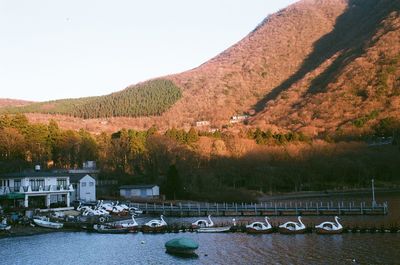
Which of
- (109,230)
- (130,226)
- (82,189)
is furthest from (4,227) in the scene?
(82,189)

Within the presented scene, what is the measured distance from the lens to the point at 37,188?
2254 inches

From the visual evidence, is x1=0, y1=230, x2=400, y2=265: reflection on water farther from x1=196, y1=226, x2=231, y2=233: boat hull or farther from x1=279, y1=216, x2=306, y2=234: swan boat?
x1=196, y1=226, x2=231, y2=233: boat hull

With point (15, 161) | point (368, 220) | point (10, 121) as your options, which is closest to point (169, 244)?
point (368, 220)

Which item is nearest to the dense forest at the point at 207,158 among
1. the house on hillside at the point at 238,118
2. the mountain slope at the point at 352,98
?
the mountain slope at the point at 352,98

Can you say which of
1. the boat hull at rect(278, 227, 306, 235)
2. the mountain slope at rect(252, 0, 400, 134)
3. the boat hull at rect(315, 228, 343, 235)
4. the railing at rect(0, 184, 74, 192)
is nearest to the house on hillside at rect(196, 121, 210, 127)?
the mountain slope at rect(252, 0, 400, 134)

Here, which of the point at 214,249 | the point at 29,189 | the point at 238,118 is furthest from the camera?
the point at 238,118

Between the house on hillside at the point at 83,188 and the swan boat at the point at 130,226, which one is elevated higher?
the house on hillside at the point at 83,188

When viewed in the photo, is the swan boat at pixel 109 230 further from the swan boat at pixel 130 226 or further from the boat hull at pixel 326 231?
the boat hull at pixel 326 231

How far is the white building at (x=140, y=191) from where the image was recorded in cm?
7300

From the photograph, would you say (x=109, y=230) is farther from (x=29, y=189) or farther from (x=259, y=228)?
(x=29, y=189)

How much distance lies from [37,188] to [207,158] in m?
37.8

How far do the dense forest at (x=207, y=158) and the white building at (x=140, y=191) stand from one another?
13.7 ft

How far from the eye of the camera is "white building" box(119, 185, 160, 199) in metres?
73.0

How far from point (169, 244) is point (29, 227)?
17.1m
